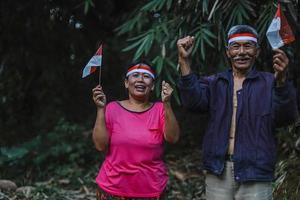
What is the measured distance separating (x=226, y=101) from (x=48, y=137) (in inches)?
185

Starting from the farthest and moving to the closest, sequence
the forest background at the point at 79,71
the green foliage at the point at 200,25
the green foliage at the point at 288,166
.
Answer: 1. the forest background at the point at 79,71
2. the green foliage at the point at 200,25
3. the green foliage at the point at 288,166

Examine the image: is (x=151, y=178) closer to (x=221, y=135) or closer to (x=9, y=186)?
(x=221, y=135)

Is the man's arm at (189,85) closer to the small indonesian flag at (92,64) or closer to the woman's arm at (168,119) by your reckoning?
the woman's arm at (168,119)

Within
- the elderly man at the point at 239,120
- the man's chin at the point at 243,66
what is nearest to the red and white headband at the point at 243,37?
the elderly man at the point at 239,120

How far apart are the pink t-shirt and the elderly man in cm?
33

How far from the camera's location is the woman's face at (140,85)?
10.9 feet

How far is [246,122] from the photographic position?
9.61 feet

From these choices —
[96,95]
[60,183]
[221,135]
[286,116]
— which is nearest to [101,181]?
[96,95]

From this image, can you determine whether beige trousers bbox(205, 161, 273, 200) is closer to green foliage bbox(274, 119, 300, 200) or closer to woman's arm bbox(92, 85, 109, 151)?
woman's arm bbox(92, 85, 109, 151)

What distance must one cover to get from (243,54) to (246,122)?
14.6 inches

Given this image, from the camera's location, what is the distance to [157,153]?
3.27 meters

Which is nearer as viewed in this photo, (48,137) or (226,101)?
(226,101)

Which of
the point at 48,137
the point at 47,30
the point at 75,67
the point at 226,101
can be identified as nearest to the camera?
the point at 226,101

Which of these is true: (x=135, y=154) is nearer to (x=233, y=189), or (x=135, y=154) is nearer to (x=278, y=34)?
(x=233, y=189)
